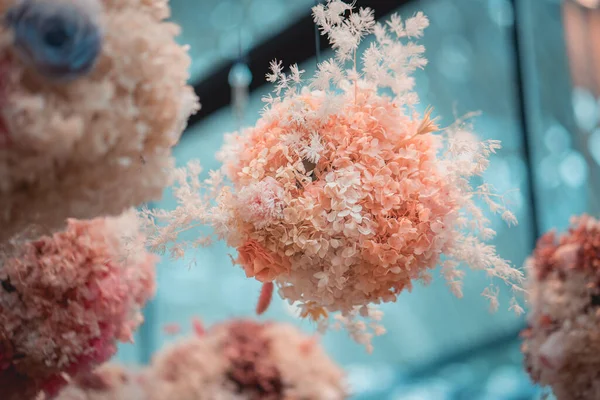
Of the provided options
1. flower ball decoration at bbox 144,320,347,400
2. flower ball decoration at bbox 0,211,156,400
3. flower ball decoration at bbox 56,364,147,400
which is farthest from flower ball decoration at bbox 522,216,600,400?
flower ball decoration at bbox 56,364,147,400

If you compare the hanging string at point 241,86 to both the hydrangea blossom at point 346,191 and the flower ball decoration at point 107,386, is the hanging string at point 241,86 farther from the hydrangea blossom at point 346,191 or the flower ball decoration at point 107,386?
the hydrangea blossom at point 346,191

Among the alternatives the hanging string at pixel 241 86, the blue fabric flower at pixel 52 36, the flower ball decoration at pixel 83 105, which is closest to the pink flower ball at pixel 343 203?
the flower ball decoration at pixel 83 105

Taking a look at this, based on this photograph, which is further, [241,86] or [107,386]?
[241,86]

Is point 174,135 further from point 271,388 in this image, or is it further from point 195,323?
point 195,323

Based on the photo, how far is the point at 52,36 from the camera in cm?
95

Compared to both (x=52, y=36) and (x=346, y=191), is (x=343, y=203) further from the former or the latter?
(x=52, y=36)

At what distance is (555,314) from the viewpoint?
1.78 meters

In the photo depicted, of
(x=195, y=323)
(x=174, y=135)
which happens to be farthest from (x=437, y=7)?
(x=174, y=135)

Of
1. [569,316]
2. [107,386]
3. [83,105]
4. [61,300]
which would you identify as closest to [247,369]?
[107,386]

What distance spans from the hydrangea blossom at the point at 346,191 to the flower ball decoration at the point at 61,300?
0.21 meters

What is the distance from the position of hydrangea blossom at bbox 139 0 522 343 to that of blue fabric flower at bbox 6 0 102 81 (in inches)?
18.6

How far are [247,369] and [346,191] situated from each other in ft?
3.80

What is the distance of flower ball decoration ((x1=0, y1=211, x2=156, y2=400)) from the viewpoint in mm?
1468

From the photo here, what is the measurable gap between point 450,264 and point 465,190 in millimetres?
187
